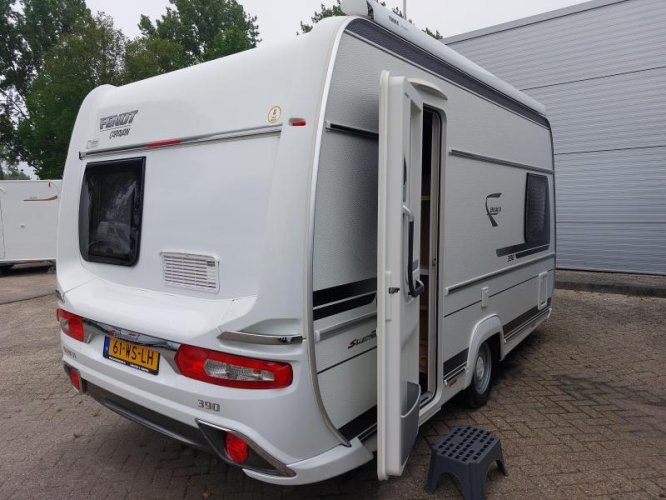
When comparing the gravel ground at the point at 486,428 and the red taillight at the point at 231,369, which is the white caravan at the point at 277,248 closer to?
the red taillight at the point at 231,369

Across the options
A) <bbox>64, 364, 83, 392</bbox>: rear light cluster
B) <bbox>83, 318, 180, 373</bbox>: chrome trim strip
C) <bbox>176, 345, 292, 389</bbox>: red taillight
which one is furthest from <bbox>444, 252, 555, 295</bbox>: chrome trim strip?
<bbox>64, 364, 83, 392</bbox>: rear light cluster

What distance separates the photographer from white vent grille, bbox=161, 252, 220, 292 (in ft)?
8.14

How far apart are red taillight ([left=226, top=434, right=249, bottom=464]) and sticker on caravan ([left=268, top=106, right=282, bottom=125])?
1445mm

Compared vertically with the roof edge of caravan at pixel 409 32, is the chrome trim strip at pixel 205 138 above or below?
below

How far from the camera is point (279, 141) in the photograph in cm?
224

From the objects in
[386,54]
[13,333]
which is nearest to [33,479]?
[386,54]

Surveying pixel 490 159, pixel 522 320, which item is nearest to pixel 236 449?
pixel 490 159

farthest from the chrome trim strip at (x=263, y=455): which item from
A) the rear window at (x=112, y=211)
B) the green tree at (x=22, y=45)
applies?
the green tree at (x=22, y=45)

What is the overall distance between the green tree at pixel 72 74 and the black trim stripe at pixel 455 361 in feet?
68.1

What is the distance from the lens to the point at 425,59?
9.82 ft

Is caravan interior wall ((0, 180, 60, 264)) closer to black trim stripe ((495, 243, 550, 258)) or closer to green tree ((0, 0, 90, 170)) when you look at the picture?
black trim stripe ((495, 243, 550, 258))

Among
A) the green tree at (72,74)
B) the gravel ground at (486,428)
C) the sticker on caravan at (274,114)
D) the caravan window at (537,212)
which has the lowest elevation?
the gravel ground at (486,428)

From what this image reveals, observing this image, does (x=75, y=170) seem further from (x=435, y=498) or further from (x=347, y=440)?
(x=435, y=498)

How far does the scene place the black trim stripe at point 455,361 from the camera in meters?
3.25
